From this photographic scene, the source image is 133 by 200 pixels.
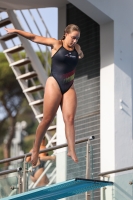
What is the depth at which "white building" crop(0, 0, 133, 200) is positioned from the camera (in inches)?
471

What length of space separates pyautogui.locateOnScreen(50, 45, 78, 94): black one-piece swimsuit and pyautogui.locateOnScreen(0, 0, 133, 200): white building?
3.51 metres

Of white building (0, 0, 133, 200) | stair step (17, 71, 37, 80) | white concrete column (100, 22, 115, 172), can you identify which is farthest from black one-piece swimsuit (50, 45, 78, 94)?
stair step (17, 71, 37, 80)

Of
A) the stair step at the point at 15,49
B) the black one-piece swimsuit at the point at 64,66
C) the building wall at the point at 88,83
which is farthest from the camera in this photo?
the stair step at the point at 15,49

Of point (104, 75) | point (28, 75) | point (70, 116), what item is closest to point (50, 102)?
point (70, 116)

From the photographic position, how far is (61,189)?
8.60 meters

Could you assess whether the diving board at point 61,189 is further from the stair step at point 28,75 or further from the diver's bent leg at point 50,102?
the stair step at point 28,75

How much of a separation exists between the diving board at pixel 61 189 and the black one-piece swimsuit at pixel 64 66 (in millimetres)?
1064

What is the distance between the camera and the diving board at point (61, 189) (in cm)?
821

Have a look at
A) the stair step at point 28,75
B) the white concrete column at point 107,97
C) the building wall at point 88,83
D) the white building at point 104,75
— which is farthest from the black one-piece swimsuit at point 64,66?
the stair step at point 28,75

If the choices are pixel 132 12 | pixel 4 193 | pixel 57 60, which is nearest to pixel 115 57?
pixel 132 12

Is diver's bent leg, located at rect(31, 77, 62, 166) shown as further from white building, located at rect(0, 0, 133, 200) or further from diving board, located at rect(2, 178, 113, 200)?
white building, located at rect(0, 0, 133, 200)

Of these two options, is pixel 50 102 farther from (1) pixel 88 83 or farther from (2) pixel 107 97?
(1) pixel 88 83

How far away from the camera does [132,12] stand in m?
12.9

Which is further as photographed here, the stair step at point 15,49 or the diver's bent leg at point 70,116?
the stair step at point 15,49
